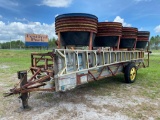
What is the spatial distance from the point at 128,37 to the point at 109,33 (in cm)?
Result: 125

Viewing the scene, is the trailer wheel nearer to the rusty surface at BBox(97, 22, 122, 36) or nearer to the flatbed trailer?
the flatbed trailer

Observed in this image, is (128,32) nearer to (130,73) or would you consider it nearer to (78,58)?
(130,73)

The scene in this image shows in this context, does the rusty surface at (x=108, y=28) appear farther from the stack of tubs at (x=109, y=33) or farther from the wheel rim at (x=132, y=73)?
the wheel rim at (x=132, y=73)

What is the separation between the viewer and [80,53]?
144 inches

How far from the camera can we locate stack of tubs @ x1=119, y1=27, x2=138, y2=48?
19.1 ft

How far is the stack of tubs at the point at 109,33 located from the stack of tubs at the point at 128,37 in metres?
0.80

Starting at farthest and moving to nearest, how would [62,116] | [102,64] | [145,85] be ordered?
[145,85] < [102,64] < [62,116]

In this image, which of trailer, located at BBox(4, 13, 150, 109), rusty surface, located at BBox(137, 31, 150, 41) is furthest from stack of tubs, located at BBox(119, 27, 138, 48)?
rusty surface, located at BBox(137, 31, 150, 41)

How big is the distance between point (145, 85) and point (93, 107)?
109 inches

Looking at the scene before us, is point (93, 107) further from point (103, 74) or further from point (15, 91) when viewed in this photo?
point (15, 91)

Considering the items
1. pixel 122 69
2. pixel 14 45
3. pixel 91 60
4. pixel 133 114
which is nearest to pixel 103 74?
pixel 91 60

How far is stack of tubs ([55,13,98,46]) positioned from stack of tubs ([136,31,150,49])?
10.3 feet

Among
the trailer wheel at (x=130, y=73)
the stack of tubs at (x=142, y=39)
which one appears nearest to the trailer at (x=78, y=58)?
the trailer wheel at (x=130, y=73)

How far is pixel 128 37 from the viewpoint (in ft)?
19.2
